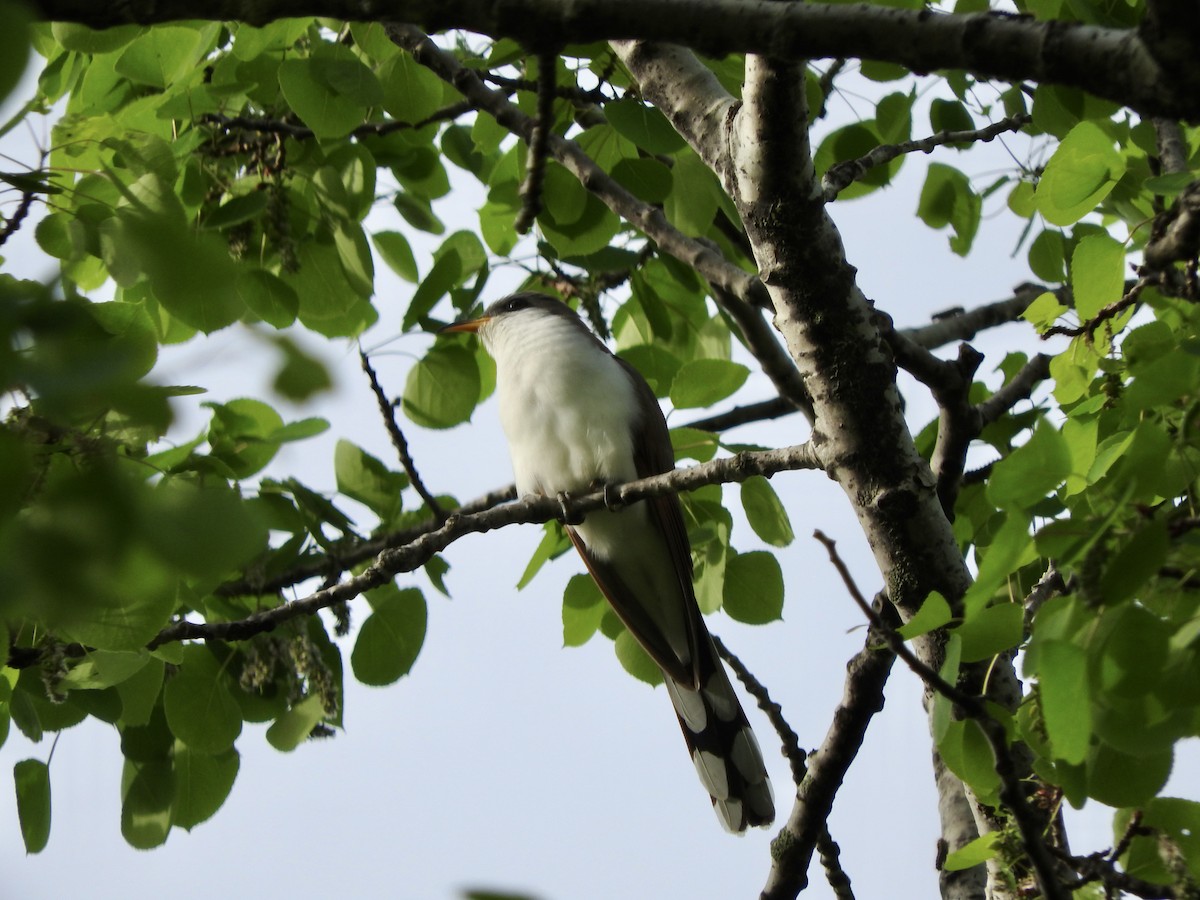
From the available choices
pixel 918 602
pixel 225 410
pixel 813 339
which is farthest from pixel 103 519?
pixel 225 410

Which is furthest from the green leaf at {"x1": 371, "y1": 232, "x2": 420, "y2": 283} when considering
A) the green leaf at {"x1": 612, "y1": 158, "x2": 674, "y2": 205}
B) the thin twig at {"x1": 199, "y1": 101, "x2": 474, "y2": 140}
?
the green leaf at {"x1": 612, "y1": 158, "x2": 674, "y2": 205}

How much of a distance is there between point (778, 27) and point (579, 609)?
2.95 meters

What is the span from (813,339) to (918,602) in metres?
0.70

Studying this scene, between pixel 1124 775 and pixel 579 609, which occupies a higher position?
pixel 579 609

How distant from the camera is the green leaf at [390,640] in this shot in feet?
11.4

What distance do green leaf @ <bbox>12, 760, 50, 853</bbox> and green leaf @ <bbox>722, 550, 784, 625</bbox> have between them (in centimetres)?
211

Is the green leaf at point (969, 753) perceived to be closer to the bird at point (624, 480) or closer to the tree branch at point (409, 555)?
the tree branch at point (409, 555)

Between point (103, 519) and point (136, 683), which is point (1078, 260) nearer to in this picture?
point (103, 519)

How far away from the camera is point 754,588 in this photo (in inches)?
149

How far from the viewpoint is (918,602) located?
281 cm

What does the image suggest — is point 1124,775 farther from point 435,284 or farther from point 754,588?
point 435,284

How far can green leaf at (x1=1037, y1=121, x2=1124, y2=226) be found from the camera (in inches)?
101

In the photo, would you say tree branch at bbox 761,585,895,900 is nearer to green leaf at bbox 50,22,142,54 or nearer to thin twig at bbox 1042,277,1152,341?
thin twig at bbox 1042,277,1152,341

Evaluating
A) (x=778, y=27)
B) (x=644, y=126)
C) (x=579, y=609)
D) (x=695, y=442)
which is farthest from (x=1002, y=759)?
(x=579, y=609)
